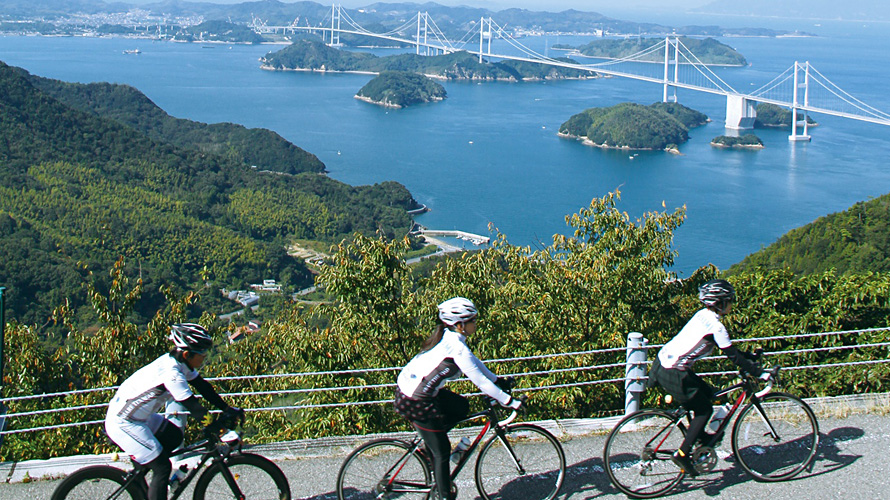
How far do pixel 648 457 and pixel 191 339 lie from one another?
124cm

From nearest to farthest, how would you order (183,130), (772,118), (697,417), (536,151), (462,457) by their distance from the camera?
(462,457) → (697,417) → (536,151) → (183,130) → (772,118)

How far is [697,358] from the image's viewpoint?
2260 mm

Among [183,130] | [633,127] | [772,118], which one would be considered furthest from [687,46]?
[183,130]

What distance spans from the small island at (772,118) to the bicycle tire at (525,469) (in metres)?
51.6

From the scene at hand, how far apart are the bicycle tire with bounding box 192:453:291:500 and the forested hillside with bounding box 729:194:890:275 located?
10845mm

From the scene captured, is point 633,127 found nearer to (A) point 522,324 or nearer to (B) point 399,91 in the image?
(B) point 399,91

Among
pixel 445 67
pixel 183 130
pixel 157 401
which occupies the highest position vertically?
pixel 445 67

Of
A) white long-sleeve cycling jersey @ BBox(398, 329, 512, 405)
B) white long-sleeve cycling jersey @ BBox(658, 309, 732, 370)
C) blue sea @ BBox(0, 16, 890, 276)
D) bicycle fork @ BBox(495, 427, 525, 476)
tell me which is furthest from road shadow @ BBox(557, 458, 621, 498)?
blue sea @ BBox(0, 16, 890, 276)

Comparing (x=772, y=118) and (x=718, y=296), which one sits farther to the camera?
(x=772, y=118)

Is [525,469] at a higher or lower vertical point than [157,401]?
lower

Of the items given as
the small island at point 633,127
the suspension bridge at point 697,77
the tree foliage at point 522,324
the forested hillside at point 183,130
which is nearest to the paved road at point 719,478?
the tree foliage at point 522,324

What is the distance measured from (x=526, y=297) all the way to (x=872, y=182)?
34.4m

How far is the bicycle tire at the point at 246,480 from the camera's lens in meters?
2.12

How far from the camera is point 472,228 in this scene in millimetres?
34375
